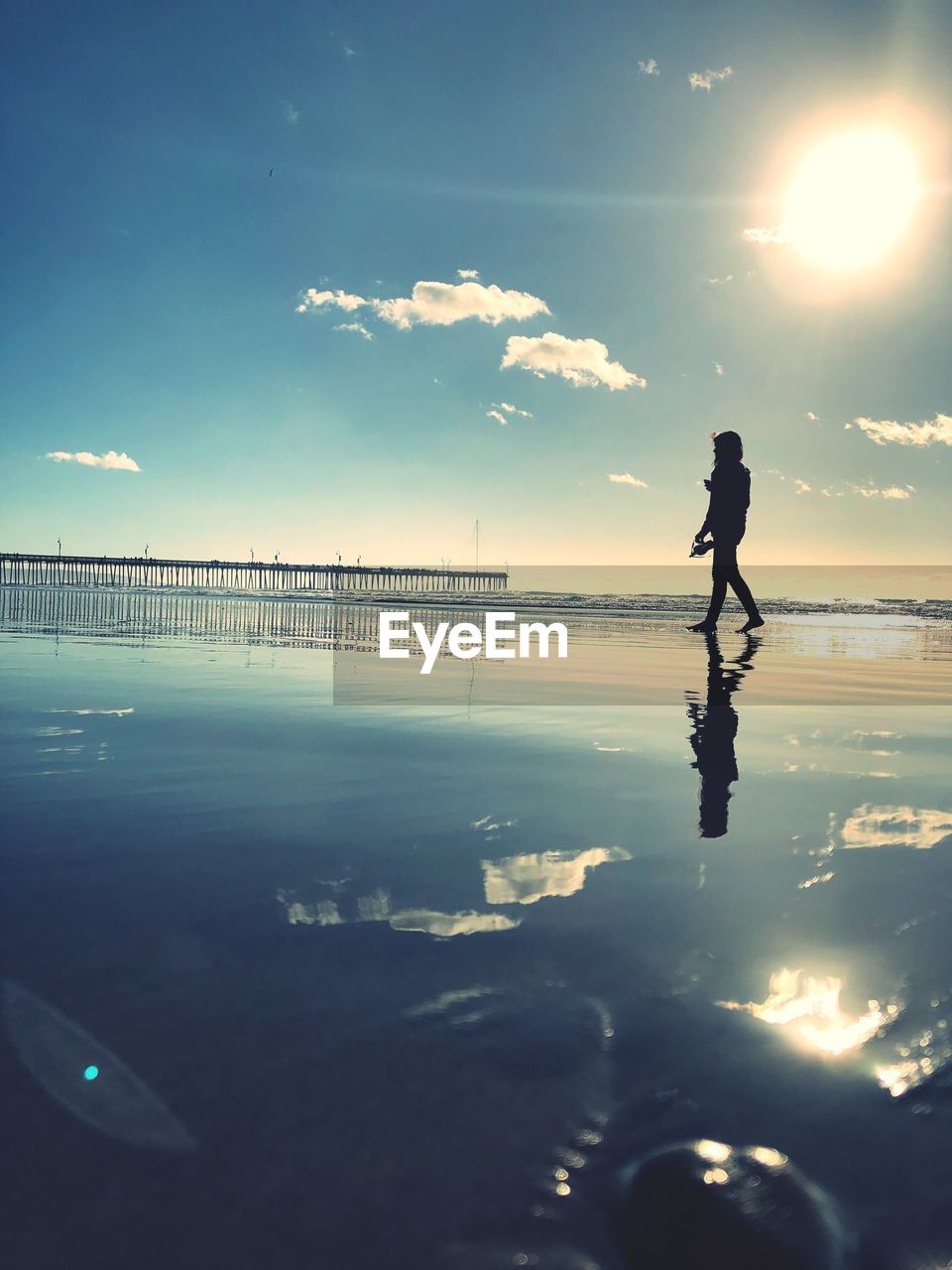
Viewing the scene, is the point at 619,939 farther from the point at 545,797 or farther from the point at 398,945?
the point at 545,797

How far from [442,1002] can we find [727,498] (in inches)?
546

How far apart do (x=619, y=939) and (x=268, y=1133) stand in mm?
1010

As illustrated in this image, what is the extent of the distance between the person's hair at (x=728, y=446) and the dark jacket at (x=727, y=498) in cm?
10

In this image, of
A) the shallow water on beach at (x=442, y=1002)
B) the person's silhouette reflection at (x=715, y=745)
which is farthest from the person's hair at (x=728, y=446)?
Result: the shallow water on beach at (x=442, y=1002)

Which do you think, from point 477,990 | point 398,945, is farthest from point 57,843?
point 477,990

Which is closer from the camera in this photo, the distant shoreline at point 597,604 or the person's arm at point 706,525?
the person's arm at point 706,525

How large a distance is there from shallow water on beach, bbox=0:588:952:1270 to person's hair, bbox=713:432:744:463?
37.7 feet

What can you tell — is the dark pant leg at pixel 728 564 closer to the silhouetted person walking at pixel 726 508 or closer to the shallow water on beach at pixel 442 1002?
the silhouetted person walking at pixel 726 508

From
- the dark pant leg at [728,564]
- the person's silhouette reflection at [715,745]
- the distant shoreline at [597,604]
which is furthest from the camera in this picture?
the distant shoreline at [597,604]

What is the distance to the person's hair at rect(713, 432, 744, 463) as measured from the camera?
46.9 ft

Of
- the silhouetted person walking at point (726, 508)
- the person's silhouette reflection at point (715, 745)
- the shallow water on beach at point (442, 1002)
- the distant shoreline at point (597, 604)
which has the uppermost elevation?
the silhouetted person walking at point (726, 508)

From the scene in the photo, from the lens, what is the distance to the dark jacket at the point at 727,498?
14281 mm

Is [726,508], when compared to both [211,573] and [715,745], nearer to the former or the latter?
[715,745]

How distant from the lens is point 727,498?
1434cm
